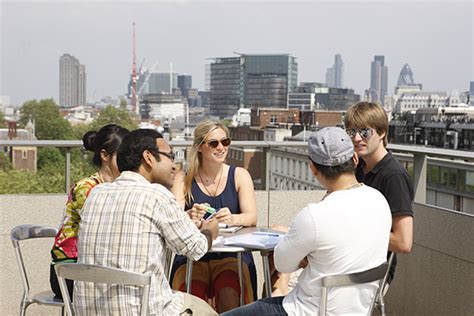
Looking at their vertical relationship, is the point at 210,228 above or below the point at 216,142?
below

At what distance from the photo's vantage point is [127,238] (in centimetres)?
237

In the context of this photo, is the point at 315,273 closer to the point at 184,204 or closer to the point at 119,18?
the point at 184,204

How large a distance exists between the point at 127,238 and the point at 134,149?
34 cm

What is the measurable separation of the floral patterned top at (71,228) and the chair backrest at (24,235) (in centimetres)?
20

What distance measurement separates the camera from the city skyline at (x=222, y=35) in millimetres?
117250

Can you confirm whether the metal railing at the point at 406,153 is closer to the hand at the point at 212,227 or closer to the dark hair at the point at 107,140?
the dark hair at the point at 107,140

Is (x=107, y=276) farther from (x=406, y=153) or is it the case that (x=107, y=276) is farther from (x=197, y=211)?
(x=406, y=153)

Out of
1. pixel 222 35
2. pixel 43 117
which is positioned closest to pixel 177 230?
pixel 43 117

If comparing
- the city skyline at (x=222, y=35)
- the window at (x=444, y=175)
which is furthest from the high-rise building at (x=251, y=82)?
the window at (x=444, y=175)

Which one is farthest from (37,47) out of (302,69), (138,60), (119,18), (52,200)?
(52,200)

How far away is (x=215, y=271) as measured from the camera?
356 centimetres

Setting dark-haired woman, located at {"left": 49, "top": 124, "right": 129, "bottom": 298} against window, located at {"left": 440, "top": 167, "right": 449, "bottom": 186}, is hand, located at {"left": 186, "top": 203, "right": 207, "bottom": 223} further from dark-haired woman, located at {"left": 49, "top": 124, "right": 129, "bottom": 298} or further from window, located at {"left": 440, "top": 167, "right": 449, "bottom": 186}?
window, located at {"left": 440, "top": 167, "right": 449, "bottom": 186}

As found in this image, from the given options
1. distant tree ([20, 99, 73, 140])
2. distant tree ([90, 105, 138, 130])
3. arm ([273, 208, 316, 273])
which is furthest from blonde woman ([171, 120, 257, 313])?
distant tree ([90, 105, 138, 130])

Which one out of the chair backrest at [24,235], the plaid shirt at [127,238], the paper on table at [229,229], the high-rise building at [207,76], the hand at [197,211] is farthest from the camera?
the high-rise building at [207,76]
